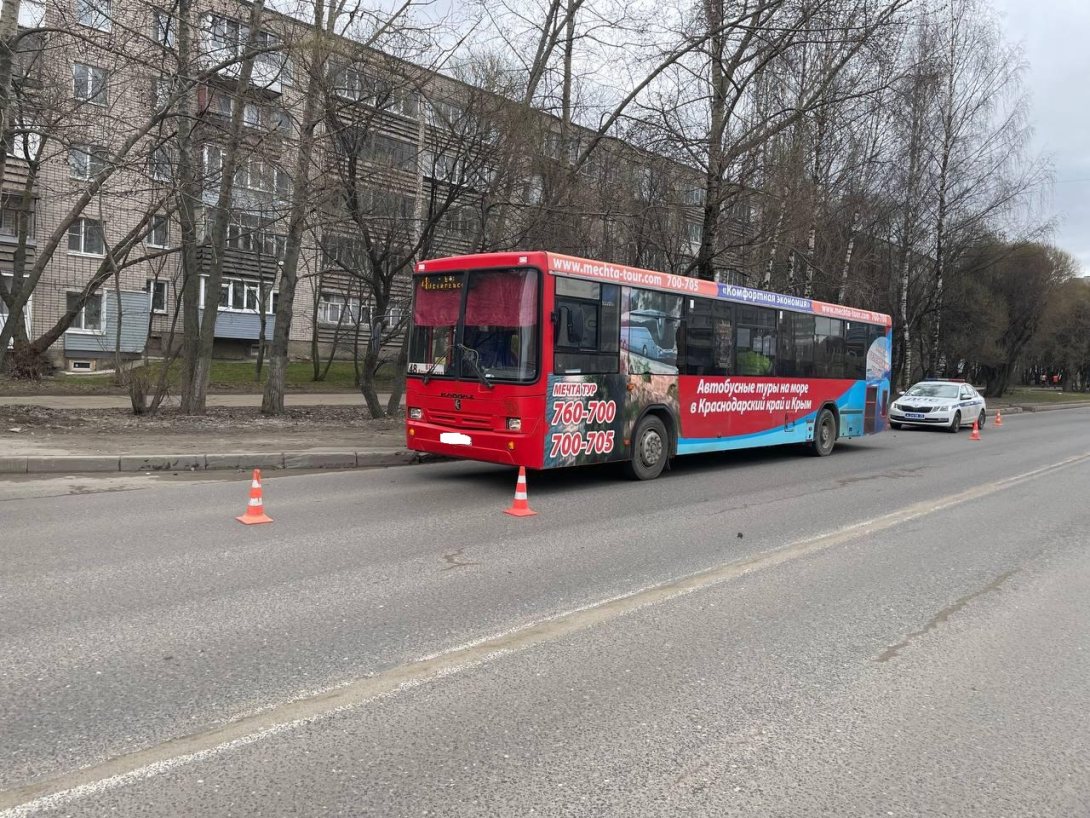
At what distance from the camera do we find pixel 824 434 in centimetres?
1550

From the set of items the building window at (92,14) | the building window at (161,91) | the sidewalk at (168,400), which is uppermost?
the building window at (92,14)

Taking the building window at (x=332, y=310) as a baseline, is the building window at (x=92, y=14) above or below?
above

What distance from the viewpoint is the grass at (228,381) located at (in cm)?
1948

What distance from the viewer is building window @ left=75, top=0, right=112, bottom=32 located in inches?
472

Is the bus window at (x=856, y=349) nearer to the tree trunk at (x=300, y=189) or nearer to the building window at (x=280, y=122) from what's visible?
the tree trunk at (x=300, y=189)

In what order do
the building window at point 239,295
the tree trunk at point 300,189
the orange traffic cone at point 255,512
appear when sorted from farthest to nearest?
the building window at point 239,295, the tree trunk at point 300,189, the orange traffic cone at point 255,512

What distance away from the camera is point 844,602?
5609mm

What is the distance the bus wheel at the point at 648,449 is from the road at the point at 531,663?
247 cm

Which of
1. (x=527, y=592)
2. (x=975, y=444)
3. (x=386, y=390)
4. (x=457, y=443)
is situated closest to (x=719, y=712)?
(x=527, y=592)

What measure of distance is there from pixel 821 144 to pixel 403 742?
21.4 meters

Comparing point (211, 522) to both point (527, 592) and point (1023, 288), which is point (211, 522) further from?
point (1023, 288)

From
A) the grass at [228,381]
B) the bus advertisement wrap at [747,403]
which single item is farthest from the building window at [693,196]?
the grass at [228,381]

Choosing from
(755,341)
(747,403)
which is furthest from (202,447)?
(755,341)

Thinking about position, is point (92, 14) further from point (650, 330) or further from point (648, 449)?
point (648, 449)
